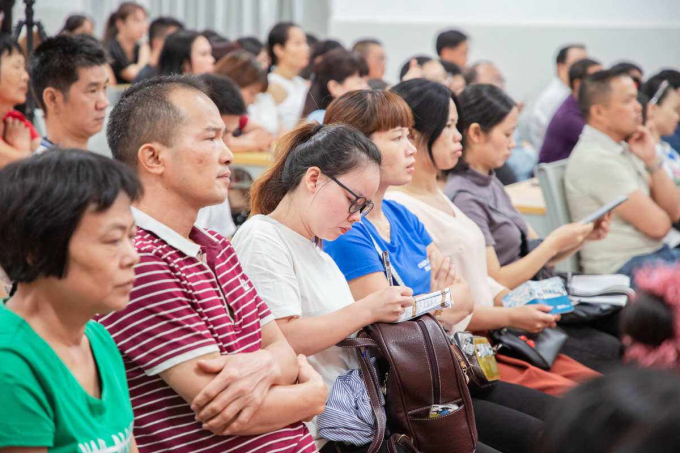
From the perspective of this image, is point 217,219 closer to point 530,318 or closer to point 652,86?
point 530,318

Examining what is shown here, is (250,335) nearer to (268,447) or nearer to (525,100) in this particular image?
(268,447)

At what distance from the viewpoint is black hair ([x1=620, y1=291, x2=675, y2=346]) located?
124 cm

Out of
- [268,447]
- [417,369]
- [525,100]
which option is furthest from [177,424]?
[525,100]

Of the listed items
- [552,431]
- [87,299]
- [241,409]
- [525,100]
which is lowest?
[525,100]

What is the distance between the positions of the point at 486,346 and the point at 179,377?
1064 millimetres

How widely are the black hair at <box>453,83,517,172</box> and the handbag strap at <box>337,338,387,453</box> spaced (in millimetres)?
1212

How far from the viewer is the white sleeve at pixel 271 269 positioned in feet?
5.48

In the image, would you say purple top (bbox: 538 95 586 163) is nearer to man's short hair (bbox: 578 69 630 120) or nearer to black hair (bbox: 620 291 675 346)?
man's short hair (bbox: 578 69 630 120)

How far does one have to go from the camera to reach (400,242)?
214cm

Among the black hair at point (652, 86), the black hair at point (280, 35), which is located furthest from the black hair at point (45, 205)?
the black hair at point (280, 35)

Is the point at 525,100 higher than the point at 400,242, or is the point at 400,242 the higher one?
the point at 400,242

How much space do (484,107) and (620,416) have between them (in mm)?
2243

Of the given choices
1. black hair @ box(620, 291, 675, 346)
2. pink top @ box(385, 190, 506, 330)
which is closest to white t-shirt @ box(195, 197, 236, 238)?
pink top @ box(385, 190, 506, 330)

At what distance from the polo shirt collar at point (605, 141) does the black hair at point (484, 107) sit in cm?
71
